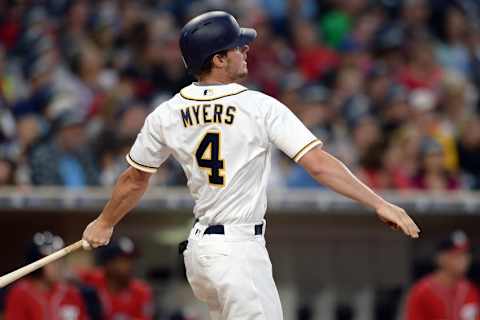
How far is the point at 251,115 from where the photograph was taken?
18.3 ft

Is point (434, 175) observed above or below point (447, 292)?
above

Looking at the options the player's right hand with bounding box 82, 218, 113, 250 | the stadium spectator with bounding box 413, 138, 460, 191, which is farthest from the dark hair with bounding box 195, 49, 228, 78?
the stadium spectator with bounding box 413, 138, 460, 191

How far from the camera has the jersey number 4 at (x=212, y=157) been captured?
5637 mm

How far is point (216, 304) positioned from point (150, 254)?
4.85 meters

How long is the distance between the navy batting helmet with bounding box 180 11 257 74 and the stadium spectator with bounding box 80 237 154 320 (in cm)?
327

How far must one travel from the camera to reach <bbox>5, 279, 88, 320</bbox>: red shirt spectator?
326 inches

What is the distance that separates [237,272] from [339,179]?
0.55m

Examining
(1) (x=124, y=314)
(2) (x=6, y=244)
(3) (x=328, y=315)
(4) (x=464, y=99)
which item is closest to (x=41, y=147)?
→ (2) (x=6, y=244)

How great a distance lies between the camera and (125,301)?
888 centimetres

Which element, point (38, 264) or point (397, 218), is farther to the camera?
point (38, 264)

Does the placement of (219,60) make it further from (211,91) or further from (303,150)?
A: (303,150)

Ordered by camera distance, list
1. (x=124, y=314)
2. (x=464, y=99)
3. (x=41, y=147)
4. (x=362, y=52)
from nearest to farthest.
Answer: (x=124, y=314) → (x=41, y=147) → (x=464, y=99) → (x=362, y=52)

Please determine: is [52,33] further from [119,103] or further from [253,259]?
[253,259]

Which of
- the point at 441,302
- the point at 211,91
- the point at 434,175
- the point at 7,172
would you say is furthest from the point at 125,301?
the point at 211,91
